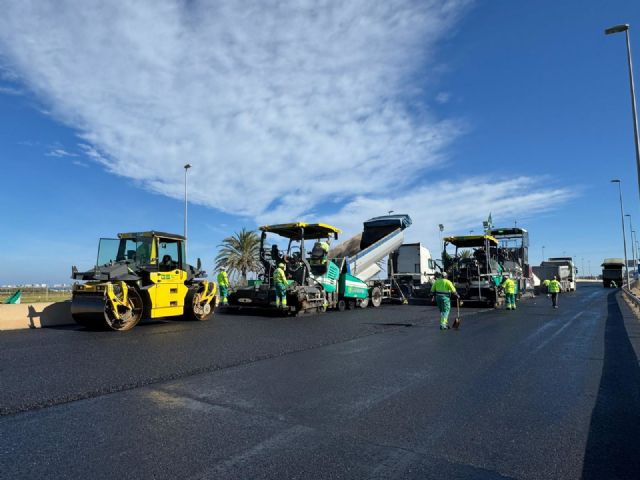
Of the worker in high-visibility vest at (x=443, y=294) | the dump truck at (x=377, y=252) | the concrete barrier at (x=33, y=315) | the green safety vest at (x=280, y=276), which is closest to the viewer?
the concrete barrier at (x=33, y=315)

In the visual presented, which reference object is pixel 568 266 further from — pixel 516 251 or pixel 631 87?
pixel 631 87

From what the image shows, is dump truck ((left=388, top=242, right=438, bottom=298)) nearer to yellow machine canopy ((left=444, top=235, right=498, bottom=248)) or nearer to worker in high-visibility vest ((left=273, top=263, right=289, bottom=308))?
yellow machine canopy ((left=444, top=235, right=498, bottom=248))

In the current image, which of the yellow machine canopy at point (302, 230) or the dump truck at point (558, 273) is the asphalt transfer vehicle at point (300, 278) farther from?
the dump truck at point (558, 273)

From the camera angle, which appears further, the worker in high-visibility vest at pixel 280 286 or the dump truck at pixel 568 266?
the dump truck at pixel 568 266

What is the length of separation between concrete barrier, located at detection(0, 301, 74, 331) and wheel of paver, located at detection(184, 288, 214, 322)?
2947 millimetres

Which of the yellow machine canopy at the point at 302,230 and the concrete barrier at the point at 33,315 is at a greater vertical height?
the yellow machine canopy at the point at 302,230

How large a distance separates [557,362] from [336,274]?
9.16 metres

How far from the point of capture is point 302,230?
1421 centimetres

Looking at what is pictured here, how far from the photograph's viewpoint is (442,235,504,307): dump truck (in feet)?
57.5

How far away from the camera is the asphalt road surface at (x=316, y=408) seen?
323cm

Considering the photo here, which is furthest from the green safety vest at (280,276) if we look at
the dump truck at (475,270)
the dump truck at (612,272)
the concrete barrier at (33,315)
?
the dump truck at (612,272)

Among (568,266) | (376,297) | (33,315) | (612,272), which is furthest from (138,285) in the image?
(612,272)

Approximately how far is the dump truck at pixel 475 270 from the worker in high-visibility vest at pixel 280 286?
26.5 feet

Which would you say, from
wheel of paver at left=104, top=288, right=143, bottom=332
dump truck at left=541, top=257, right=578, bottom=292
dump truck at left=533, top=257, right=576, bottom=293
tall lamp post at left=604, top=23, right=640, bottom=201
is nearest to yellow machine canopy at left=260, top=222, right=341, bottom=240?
wheel of paver at left=104, top=288, right=143, bottom=332
